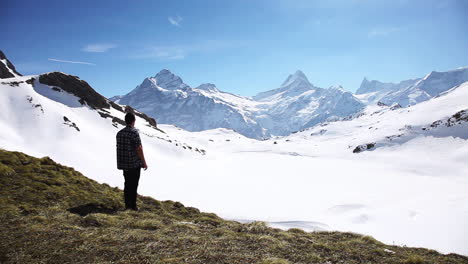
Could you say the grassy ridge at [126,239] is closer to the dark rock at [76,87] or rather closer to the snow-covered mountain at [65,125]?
the snow-covered mountain at [65,125]

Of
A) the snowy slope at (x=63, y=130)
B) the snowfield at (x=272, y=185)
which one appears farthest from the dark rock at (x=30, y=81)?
the snowfield at (x=272, y=185)

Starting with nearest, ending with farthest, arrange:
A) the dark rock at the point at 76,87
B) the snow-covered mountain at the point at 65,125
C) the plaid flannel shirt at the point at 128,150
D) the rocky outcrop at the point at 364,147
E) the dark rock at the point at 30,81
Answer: the plaid flannel shirt at the point at 128,150, the snow-covered mountain at the point at 65,125, the dark rock at the point at 30,81, the dark rock at the point at 76,87, the rocky outcrop at the point at 364,147

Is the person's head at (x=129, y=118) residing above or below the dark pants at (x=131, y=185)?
above

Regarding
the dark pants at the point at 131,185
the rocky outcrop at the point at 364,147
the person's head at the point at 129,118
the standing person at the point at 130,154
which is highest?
the rocky outcrop at the point at 364,147

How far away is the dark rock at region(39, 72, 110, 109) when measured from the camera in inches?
3883

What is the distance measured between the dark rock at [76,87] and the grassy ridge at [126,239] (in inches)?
3864

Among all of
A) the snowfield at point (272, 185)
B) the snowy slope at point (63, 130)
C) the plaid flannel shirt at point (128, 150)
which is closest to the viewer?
the plaid flannel shirt at point (128, 150)

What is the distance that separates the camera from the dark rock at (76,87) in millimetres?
98625

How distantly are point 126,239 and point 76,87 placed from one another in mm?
112474

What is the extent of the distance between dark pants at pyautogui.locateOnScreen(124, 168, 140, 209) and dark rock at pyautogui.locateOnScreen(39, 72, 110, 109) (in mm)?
98667

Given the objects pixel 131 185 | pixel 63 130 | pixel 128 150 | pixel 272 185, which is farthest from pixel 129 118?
pixel 63 130

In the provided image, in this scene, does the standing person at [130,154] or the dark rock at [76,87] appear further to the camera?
the dark rock at [76,87]

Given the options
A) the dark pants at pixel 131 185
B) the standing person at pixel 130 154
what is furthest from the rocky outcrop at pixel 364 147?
→ the standing person at pixel 130 154

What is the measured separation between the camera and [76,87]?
338ft
